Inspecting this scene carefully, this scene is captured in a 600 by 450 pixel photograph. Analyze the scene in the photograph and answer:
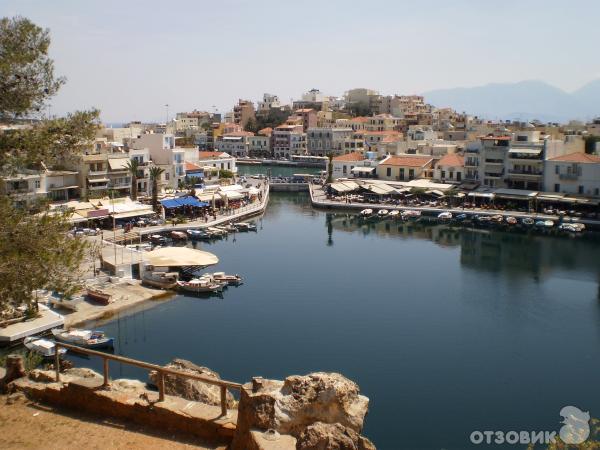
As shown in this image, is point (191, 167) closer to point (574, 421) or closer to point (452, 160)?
point (452, 160)

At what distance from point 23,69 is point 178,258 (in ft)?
67.4

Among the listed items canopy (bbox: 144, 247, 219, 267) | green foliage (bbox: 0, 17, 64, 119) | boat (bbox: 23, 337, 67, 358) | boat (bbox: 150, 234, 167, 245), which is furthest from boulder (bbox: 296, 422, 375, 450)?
boat (bbox: 150, 234, 167, 245)

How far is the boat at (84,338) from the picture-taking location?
841 inches

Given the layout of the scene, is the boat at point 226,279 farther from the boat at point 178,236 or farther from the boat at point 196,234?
the boat at point 196,234

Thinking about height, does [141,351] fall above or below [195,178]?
below

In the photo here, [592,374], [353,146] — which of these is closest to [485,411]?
[592,374]

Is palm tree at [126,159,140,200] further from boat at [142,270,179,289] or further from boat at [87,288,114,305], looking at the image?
boat at [87,288,114,305]

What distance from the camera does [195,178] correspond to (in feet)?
181

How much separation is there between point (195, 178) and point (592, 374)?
134ft

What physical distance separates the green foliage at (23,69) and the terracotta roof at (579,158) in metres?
47.4

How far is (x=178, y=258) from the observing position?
98.5ft

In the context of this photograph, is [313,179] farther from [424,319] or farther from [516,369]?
[516,369]

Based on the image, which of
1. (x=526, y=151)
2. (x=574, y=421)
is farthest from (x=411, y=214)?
(x=574, y=421)

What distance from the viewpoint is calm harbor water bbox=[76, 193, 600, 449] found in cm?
1809
